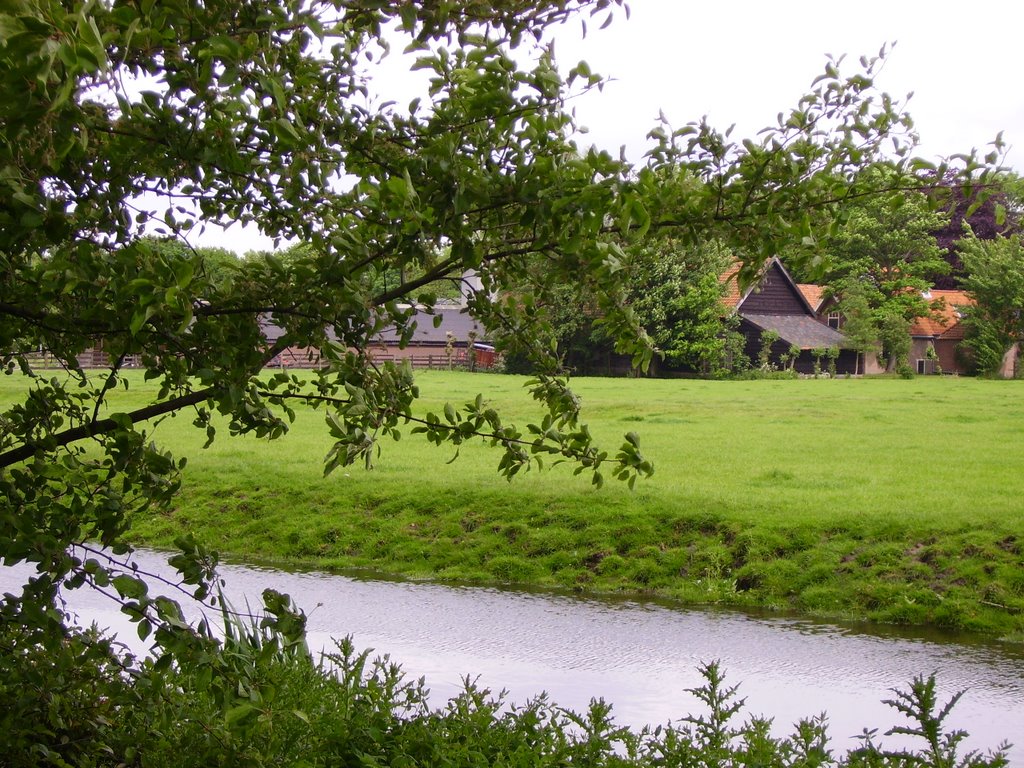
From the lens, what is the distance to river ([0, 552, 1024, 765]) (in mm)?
10164

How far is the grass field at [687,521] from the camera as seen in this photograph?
14867 mm

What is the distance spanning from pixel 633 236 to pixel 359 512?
603 inches

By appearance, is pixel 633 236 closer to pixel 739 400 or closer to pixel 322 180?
pixel 322 180

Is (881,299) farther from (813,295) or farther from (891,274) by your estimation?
(813,295)

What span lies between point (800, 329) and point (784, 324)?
1.14m

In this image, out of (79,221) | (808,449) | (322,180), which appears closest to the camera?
(79,221)

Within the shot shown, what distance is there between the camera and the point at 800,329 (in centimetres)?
6906

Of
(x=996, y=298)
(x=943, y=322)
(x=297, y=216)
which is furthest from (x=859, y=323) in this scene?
(x=297, y=216)

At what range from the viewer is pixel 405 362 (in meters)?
4.03

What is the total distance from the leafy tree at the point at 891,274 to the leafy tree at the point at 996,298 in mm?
2348

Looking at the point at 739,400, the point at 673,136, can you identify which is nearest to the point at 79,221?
the point at 673,136

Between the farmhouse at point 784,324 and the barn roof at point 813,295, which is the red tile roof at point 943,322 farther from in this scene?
the farmhouse at point 784,324

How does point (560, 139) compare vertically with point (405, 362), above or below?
above

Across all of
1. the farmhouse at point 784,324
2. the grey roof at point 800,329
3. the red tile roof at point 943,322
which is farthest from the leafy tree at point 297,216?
the red tile roof at point 943,322
